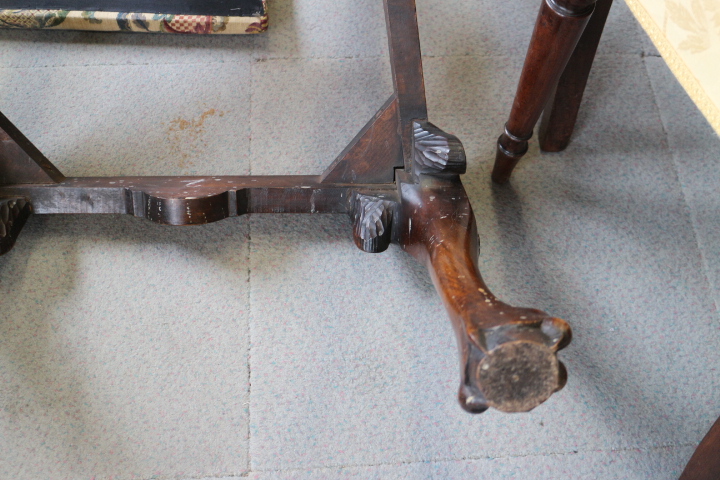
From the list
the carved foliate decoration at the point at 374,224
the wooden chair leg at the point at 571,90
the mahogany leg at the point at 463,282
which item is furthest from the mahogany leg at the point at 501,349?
the wooden chair leg at the point at 571,90

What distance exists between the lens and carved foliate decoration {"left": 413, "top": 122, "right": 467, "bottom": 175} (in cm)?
97

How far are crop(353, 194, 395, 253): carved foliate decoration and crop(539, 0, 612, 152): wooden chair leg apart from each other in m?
0.43

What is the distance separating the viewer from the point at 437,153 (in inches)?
38.4

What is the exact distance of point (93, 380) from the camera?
3.40 feet

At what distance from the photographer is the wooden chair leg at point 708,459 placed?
34.3 inches

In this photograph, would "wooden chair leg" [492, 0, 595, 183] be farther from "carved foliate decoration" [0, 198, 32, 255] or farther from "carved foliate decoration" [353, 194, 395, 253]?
"carved foliate decoration" [0, 198, 32, 255]

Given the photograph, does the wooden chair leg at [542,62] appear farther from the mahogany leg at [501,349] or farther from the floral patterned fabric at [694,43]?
the mahogany leg at [501,349]

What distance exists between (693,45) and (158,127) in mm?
965

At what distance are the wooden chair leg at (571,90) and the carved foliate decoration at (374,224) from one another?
17.1 inches

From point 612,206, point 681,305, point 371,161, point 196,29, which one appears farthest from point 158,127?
point 681,305

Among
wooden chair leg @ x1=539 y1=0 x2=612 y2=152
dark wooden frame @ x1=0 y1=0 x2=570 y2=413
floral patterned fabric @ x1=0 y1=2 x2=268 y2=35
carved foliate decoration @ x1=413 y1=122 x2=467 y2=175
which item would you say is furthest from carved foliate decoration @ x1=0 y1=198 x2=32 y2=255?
wooden chair leg @ x1=539 y1=0 x2=612 y2=152

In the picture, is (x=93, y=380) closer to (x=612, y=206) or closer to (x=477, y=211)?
(x=477, y=211)

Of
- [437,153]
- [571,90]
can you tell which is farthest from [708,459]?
[571,90]

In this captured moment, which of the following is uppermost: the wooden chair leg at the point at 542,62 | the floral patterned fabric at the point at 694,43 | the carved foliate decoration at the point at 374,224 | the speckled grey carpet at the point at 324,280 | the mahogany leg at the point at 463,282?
the floral patterned fabric at the point at 694,43
